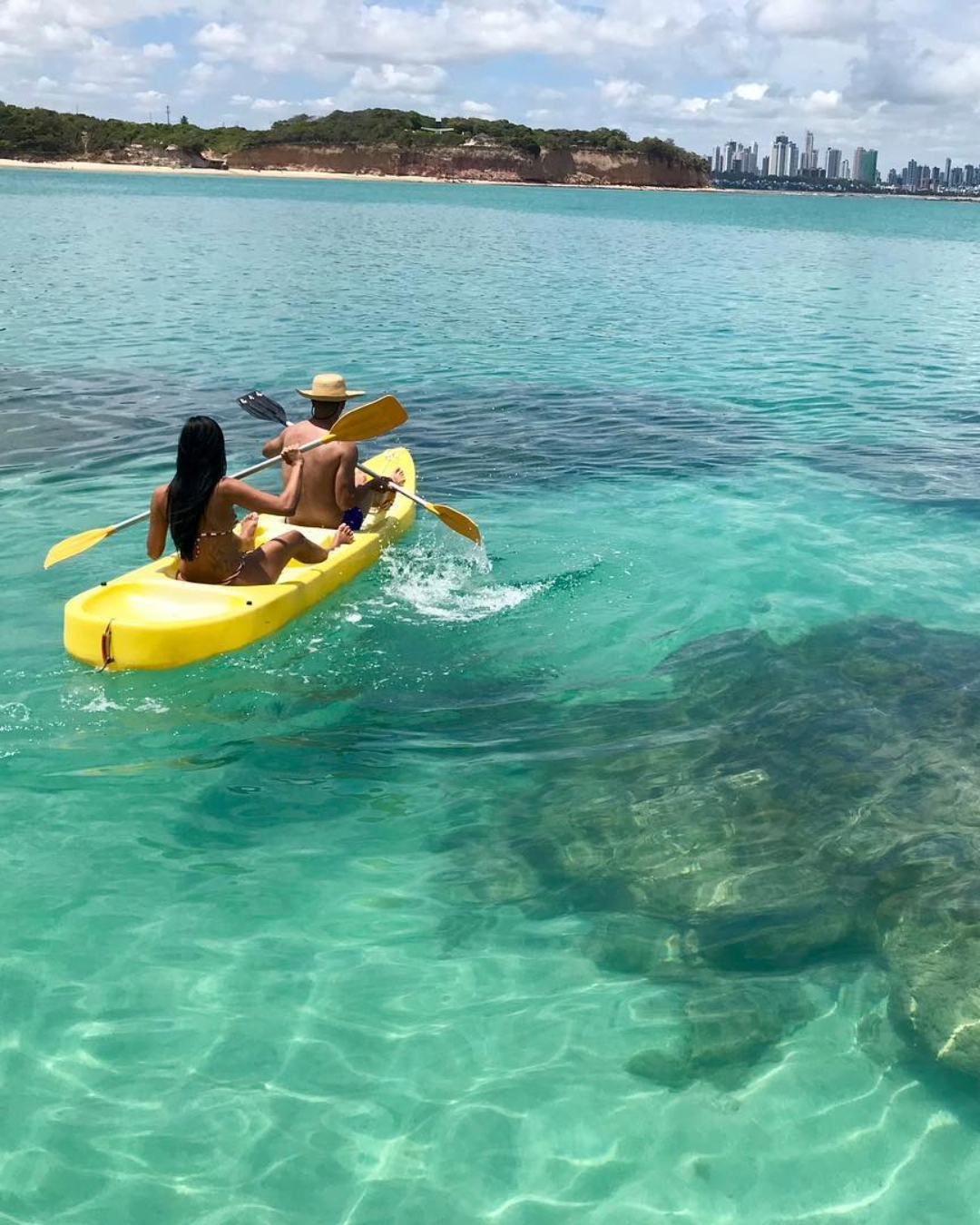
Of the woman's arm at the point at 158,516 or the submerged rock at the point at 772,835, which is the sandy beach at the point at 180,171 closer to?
the woman's arm at the point at 158,516

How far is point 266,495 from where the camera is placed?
24.8 ft

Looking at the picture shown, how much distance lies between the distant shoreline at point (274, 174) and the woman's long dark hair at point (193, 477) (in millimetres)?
137787

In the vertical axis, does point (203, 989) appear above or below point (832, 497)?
below

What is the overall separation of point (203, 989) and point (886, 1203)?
2678mm

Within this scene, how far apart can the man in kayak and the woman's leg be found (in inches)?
34.3

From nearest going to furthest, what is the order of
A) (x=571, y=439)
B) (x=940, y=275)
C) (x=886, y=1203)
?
(x=886, y=1203) → (x=571, y=439) → (x=940, y=275)

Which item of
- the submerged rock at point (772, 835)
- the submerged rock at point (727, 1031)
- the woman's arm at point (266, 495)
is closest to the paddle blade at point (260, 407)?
the woman's arm at point (266, 495)

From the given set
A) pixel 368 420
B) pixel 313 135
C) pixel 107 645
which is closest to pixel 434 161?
pixel 313 135

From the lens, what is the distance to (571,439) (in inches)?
580

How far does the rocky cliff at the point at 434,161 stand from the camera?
15800 cm

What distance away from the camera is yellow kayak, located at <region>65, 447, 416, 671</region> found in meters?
7.30

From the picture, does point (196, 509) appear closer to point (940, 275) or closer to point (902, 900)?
point (902, 900)

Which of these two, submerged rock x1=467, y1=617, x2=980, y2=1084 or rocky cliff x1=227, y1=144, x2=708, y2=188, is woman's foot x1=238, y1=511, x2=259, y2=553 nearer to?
submerged rock x1=467, y1=617, x2=980, y2=1084

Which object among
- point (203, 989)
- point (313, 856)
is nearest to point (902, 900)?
point (313, 856)
